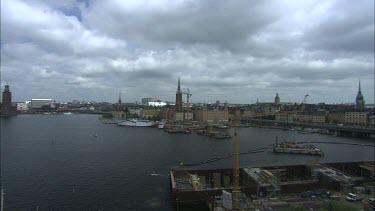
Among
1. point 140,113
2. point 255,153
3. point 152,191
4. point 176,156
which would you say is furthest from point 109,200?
point 140,113

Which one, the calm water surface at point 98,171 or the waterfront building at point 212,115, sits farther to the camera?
the waterfront building at point 212,115

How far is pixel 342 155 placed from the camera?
977 inches

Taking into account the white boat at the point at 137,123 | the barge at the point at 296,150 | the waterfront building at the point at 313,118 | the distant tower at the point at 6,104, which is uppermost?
the distant tower at the point at 6,104

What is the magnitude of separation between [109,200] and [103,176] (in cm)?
390

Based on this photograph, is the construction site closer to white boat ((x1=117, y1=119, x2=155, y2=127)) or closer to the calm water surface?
the calm water surface

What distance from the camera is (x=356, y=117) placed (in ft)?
185

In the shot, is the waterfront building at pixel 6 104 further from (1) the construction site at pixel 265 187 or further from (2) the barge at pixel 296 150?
(1) the construction site at pixel 265 187

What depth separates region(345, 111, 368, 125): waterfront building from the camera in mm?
55200

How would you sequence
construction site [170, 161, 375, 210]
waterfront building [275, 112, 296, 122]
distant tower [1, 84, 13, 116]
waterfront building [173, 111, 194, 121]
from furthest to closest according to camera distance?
distant tower [1, 84, 13, 116], waterfront building [173, 111, 194, 121], waterfront building [275, 112, 296, 122], construction site [170, 161, 375, 210]

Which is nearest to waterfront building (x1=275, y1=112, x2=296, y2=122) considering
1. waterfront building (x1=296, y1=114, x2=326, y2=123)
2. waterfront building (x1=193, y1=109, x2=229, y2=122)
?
waterfront building (x1=296, y1=114, x2=326, y2=123)

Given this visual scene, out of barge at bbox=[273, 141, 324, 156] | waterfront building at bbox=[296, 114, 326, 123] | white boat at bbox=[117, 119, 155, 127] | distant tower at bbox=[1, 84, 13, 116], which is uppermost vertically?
distant tower at bbox=[1, 84, 13, 116]

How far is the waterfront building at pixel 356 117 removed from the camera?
55.2 meters

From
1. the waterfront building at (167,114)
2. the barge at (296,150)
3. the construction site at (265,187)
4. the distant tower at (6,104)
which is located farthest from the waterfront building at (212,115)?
the distant tower at (6,104)

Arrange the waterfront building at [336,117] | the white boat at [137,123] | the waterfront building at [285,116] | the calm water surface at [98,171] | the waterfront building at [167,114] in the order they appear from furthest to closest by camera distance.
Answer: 1. the waterfront building at [167,114]
2. the waterfront building at [285,116]
3. the waterfront building at [336,117]
4. the white boat at [137,123]
5. the calm water surface at [98,171]
